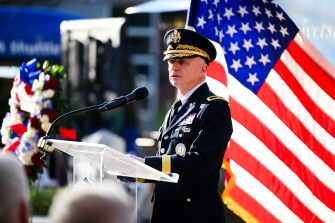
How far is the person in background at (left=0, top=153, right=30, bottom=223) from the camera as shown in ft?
10.9

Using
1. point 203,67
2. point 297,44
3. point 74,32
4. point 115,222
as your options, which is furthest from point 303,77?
point 74,32

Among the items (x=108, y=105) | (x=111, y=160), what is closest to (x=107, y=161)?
(x=111, y=160)

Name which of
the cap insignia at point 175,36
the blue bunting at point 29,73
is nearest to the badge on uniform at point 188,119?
the cap insignia at point 175,36

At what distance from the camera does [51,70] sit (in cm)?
812

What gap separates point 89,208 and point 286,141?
3896 mm

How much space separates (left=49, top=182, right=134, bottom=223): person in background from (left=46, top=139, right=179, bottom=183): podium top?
1562mm

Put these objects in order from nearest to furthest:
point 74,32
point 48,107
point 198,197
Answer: point 198,197 < point 48,107 < point 74,32

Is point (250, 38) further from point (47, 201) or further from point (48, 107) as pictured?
point (47, 201)

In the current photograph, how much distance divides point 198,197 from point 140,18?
18.3 meters

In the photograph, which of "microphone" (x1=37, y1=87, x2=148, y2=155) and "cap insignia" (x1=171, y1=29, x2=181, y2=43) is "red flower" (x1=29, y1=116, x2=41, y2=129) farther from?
"microphone" (x1=37, y1=87, x2=148, y2=155)

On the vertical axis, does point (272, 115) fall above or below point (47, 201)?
above

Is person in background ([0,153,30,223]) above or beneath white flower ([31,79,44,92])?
above

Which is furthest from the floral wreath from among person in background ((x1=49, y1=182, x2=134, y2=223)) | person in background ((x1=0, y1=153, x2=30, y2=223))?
person in background ((x1=49, y1=182, x2=134, y2=223))

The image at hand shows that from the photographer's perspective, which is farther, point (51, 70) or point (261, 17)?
point (51, 70)
